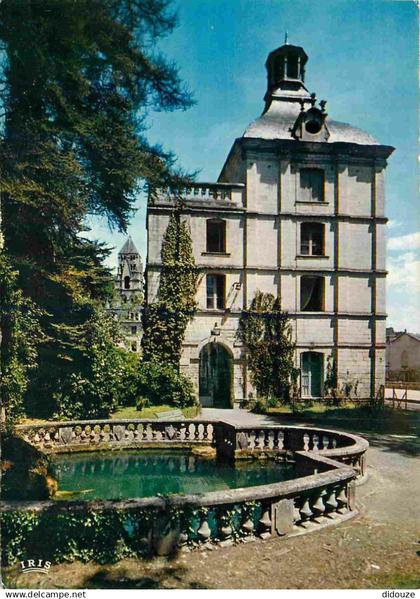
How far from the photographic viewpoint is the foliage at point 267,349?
75.4ft

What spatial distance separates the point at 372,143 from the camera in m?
24.6

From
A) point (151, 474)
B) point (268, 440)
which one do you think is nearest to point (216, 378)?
point (268, 440)

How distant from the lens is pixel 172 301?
2245 centimetres

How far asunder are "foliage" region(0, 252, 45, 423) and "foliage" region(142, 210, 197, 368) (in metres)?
8.16

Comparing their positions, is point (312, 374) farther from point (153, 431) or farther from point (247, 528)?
point (247, 528)

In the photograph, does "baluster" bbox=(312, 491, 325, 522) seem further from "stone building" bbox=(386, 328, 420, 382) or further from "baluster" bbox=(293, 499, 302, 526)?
"stone building" bbox=(386, 328, 420, 382)

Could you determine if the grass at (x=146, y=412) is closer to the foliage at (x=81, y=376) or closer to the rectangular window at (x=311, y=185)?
the foliage at (x=81, y=376)

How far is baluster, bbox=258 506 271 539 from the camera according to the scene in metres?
6.38

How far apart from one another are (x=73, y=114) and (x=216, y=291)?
15584mm

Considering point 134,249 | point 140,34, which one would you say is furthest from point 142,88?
point 134,249

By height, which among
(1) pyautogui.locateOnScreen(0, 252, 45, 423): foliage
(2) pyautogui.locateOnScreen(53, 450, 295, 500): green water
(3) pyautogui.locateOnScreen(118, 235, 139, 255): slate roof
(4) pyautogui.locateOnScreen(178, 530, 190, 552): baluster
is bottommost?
(2) pyautogui.locateOnScreen(53, 450, 295, 500): green water

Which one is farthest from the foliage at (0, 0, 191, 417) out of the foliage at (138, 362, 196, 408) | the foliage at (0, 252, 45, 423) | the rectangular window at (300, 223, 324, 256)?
the rectangular window at (300, 223, 324, 256)

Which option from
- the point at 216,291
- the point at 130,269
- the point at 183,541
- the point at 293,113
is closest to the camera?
the point at 183,541

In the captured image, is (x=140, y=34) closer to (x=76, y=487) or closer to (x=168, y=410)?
(x=76, y=487)
